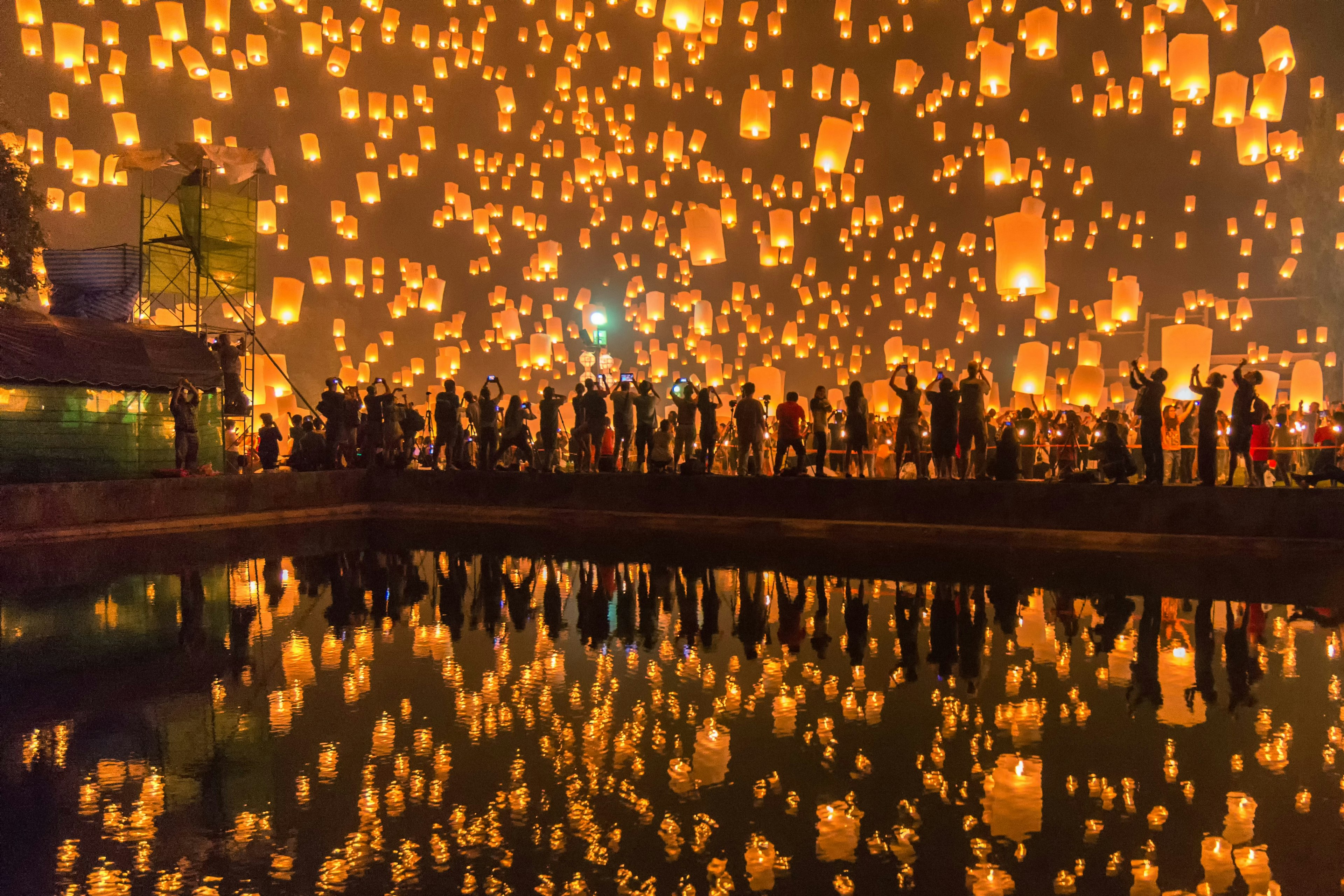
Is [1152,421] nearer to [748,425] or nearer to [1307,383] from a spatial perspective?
[748,425]

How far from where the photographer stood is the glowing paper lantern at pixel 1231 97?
1254 centimetres

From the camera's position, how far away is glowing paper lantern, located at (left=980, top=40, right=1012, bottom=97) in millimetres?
13125

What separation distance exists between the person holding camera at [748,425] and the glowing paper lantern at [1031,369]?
6.51 m

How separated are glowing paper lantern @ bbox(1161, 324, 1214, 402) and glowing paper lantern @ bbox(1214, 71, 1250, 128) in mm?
2786

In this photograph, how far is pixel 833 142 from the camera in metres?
13.8

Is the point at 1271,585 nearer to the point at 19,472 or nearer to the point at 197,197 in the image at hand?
the point at 19,472

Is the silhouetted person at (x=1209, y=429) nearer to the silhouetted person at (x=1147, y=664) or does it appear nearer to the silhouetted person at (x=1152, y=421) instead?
the silhouetted person at (x=1152, y=421)

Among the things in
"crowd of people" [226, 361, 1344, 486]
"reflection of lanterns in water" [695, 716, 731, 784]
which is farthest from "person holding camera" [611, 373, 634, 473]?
"reflection of lanterns in water" [695, 716, 731, 784]

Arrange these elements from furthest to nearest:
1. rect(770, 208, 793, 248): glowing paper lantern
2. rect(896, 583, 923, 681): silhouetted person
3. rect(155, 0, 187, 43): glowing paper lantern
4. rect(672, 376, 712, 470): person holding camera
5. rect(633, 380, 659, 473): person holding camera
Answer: rect(770, 208, 793, 248): glowing paper lantern, rect(633, 380, 659, 473): person holding camera, rect(672, 376, 712, 470): person holding camera, rect(155, 0, 187, 43): glowing paper lantern, rect(896, 583, 923, 681): silhouetted person

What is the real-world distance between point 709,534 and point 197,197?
12.6m

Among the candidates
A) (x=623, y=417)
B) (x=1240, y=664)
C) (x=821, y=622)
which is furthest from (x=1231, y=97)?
(x=821, y=622)

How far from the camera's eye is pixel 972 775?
13.3 ft

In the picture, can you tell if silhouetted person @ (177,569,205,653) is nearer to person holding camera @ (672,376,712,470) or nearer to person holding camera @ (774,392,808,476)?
person holding camera @ (672,376,712,470)

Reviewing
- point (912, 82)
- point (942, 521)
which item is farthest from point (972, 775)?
point (912, 82)
